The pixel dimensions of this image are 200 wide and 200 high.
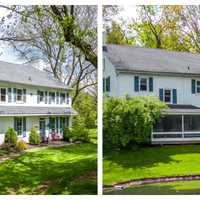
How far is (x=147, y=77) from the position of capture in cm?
658

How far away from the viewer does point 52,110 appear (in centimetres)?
653

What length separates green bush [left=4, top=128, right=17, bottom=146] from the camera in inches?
225

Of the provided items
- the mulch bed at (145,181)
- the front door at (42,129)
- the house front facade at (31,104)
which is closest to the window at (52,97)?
the house front facade at (31,104)

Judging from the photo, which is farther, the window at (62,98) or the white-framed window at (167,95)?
the window at (62,98)

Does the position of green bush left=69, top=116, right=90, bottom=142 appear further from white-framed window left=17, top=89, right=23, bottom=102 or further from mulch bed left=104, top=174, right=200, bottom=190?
white-framed window left=17, top=89, right=23, bottom=102

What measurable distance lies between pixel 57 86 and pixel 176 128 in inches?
75.7

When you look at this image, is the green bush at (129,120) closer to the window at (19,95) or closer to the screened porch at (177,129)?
the screened porch at (177,129)

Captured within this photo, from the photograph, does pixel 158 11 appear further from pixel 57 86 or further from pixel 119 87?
pixel 57 86

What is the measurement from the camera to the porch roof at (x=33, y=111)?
19.9ft

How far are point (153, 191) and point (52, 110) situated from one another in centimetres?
206

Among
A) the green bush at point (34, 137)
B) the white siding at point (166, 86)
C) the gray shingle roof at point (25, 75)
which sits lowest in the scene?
the green bush at point (34, 137)

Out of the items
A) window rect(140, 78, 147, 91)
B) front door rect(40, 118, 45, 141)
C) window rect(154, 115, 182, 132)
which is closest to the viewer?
front door rect(40, 118, 45, 141)

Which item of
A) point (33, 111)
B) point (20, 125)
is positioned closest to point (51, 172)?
point (20, 125)

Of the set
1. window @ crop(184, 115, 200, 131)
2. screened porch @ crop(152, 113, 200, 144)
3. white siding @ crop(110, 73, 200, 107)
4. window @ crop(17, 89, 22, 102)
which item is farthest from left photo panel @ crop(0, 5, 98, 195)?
window @ crop(184, 115, 200, 131)
